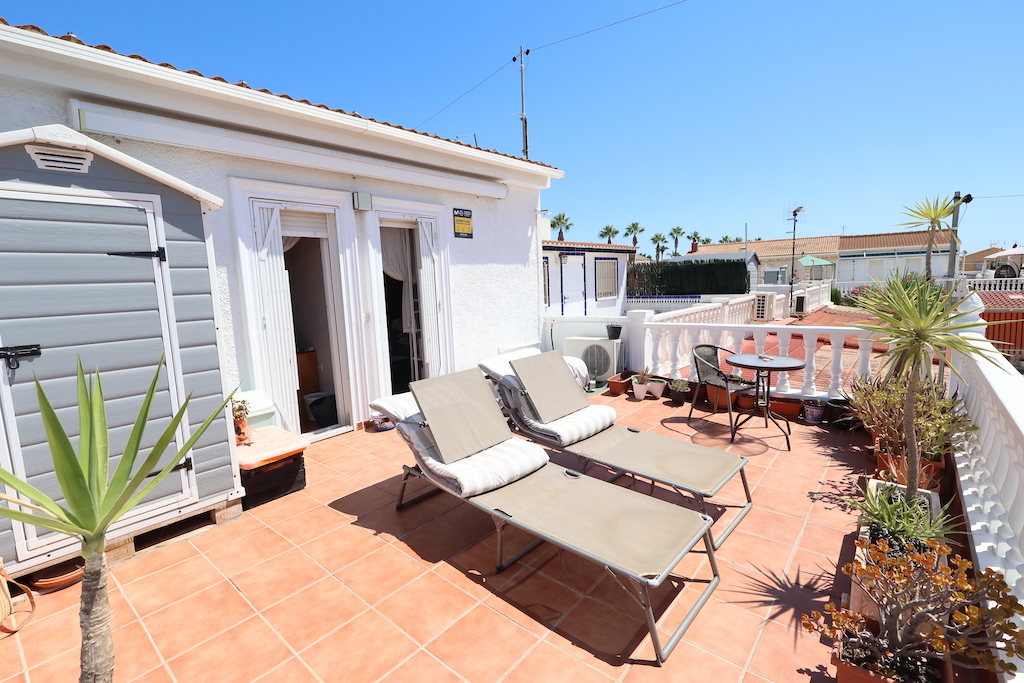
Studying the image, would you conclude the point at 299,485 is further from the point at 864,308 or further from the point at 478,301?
the point at 864,308

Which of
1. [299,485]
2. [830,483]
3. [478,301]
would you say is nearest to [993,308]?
[830,483]

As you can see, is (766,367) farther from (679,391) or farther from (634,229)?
(634,229)

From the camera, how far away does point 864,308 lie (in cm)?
334

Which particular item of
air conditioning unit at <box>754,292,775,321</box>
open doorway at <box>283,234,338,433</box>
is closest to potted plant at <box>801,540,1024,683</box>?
open doorway at <box>283,234,338,433</box>

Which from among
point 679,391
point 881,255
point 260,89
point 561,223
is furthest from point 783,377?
point 561,223

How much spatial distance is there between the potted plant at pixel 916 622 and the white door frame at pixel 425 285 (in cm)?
531

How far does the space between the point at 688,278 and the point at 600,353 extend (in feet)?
67.2

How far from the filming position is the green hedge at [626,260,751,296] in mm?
24406

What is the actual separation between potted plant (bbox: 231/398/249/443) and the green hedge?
2314 cm

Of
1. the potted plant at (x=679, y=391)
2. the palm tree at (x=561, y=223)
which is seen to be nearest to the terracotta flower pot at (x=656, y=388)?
the potted plant at (x=679, y=391)

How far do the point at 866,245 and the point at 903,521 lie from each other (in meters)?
46.5

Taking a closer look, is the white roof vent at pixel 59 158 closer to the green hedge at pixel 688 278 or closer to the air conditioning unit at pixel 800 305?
the air conditioning unit at pixel 800 305

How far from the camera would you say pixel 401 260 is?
6.81 m

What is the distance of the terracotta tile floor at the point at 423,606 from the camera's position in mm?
2322
